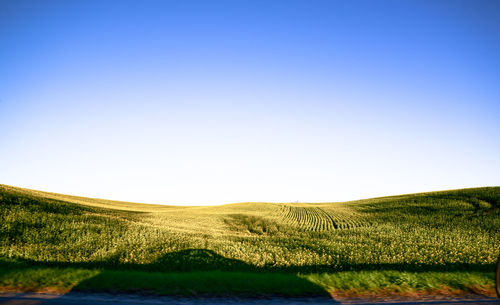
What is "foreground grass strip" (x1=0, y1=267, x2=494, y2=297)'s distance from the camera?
10.3 m

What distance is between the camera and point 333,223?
41906mm

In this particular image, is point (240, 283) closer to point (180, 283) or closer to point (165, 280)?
point (180, 283)

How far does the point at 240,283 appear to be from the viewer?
1112 cm

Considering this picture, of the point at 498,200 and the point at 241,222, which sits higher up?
the point at 498,200

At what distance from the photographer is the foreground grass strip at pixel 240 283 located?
1032 centimetres

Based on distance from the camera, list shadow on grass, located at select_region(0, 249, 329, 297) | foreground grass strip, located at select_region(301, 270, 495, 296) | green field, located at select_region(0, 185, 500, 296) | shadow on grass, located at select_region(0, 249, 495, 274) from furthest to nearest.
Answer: shadow on grass, located at select_region(0, 249, 495, 274) < green field, located at select_region(0, 185, 500, 296) < foreground grass strip, located at select_region(301, 270, 495, 296) < shadow on grass, located at select_region(0, 249, 329, 297)

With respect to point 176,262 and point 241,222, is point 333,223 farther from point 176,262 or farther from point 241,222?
point 176,262

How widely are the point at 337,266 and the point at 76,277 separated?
13766 millimetres

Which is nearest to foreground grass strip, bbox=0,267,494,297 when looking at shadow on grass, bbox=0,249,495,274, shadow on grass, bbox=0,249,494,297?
shadow on grass, bbox=0,249,494,297

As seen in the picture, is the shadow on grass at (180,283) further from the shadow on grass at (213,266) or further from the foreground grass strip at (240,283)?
the shadow on grass at (213,266)

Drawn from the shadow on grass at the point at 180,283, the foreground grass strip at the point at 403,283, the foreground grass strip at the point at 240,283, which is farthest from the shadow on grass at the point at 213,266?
the foreground grass strip at the point at 403,283

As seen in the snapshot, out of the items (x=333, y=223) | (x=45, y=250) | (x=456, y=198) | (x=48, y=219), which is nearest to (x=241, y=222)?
(x=333, y=223)

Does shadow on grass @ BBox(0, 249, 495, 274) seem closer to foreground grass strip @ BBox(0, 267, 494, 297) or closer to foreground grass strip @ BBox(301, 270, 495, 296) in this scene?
foreground grass strip @ BBox(0, 267, 494, 297)

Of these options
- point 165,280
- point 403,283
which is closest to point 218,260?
point 165,280
